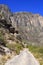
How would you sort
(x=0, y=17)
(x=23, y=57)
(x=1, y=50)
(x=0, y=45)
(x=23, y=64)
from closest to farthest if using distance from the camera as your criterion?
(x=23, y=64)
(x=23, y=57)
(x=1, y=50)
(x=0, y=45)
(x=0, y=17)

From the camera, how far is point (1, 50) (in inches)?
836

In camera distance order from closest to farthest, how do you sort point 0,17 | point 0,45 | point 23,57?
point 23,57 < point 0,45 < point 0,17

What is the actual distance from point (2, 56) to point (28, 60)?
3112 millimetres

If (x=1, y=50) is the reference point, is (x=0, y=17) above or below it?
above

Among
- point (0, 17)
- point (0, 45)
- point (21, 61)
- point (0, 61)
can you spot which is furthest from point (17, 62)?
point (0, 17)

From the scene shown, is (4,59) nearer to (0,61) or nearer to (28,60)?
(0,61)

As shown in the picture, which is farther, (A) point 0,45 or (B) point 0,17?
(B) point 0,17

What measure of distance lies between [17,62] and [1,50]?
3.60 meters

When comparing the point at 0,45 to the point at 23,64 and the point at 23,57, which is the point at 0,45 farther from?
the point at 23,64

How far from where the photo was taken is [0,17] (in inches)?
1569

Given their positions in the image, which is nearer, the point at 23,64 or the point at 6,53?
the point at 23,64

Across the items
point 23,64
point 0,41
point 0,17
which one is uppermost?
point 0,17

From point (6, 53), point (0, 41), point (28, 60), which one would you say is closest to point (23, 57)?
point (28, 60)

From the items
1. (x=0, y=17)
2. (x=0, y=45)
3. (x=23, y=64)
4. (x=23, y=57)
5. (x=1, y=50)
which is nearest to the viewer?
(x=23, y=64)
